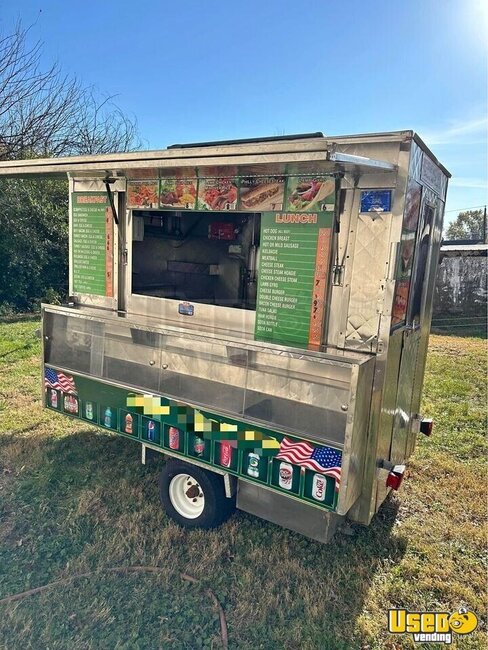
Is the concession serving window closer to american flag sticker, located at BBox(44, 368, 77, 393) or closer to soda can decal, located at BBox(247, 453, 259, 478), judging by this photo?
american flag sticker, located at BBox(44, 368, 77, 393)

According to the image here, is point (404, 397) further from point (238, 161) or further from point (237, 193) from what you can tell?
point (238, 161)

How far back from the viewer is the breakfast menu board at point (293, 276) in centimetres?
287

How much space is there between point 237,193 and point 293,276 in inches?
28.2

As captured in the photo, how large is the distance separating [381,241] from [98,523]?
111 inches

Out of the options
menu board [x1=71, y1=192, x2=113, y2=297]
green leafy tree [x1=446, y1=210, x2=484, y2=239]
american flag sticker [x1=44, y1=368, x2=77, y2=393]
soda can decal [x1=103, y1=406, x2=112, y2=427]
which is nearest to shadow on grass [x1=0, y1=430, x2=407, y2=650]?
soda can decal [x1=103, y1=406, x2=112, y2=427]

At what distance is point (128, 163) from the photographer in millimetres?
3104

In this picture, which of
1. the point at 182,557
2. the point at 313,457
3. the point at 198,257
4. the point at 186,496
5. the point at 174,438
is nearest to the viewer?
the point at 313,457

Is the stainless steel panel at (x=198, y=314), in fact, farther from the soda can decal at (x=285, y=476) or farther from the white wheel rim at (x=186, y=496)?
the white wheel rim at (x=186, y=496)

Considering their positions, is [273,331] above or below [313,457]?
above

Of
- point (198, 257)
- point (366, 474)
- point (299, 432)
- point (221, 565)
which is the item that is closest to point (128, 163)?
point (198, 257)

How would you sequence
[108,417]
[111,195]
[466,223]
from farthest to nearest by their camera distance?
[466,223], [111,195], [108,417]

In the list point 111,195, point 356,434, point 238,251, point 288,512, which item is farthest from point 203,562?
point 111,195

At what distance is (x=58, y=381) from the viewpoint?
402 cm

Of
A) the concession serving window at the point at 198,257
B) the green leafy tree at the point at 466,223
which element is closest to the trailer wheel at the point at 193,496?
the concession serving window at the point at 198,257
